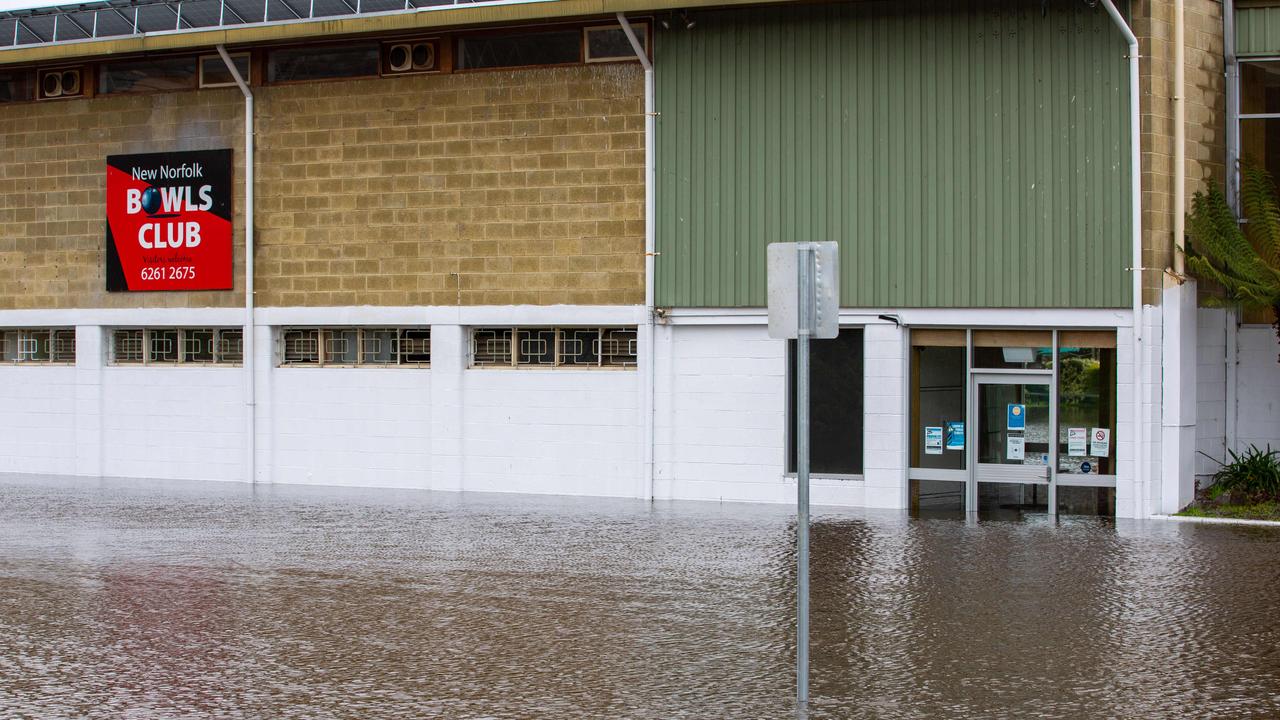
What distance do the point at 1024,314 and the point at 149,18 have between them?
42.1ft

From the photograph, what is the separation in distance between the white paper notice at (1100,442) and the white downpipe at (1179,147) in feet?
6.59

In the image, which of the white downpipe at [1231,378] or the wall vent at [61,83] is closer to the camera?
the white downpipe at [1231,378]

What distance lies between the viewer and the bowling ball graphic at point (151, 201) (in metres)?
22.9

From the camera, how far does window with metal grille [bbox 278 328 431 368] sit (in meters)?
21.6

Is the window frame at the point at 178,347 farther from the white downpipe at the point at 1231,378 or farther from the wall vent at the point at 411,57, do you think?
the white downpipe at the point at 1231,378

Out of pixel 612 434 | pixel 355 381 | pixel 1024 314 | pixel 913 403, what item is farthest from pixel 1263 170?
pixel 355 381

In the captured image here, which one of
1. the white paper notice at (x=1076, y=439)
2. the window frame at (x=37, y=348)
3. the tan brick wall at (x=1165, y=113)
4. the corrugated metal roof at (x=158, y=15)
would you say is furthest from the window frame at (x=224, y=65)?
the white paper notice at (x=1076, y=439)

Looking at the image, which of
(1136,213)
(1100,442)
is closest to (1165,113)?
(1136,213)

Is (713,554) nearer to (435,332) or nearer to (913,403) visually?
(913,403)

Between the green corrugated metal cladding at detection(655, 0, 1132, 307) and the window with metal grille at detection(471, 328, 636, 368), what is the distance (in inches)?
40.9

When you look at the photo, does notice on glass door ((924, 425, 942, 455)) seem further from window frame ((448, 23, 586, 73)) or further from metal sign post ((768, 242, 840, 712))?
metal sign post ((768, 242, 840, 712))

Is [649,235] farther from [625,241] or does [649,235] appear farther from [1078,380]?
[1078,380]

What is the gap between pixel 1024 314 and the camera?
18.4 metres

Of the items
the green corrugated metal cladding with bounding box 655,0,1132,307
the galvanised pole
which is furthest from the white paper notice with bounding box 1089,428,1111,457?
the galvanised pole
